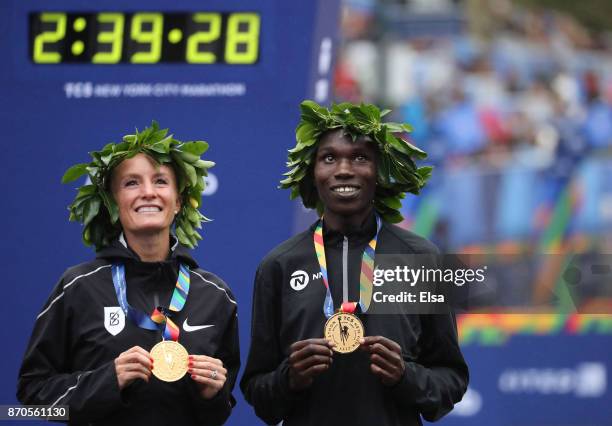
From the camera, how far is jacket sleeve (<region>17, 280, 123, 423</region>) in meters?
4.48

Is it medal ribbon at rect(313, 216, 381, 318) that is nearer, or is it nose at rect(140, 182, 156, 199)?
medal ribbon at rect(313, 216, 381, 318)

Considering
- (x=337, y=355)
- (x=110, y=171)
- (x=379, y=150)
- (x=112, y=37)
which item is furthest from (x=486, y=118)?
(x=337, y=355)

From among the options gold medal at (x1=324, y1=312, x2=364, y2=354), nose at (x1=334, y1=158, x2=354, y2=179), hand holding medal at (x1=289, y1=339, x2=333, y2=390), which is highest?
nose at (x1=334, y1=158, x2=354, y2=179)

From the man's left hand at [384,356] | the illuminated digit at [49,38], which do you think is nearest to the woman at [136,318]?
the man's left hand at [384,356]

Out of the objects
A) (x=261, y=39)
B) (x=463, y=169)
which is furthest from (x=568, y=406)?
(x=261, y=39)

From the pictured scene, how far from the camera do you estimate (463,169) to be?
37.4 ft

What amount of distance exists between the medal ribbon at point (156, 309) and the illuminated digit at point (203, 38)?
1.79m

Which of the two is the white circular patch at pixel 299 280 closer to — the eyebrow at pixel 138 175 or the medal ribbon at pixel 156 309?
the medal ribbon at pixel 156 309

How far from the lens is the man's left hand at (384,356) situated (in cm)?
437

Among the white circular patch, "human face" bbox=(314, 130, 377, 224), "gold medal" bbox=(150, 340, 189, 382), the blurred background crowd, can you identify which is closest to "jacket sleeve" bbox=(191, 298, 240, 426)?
"gold medal" bbox=(150, 340, 189, 382)

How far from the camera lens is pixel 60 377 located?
4.57 metres

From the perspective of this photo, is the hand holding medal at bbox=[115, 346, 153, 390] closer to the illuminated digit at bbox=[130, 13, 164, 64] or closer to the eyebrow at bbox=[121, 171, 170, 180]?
the eyebrow at bbox=[121, 171, 170, 180]

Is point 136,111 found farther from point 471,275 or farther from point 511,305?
point 511,305

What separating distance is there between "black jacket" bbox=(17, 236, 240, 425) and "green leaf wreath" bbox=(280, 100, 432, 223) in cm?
54
